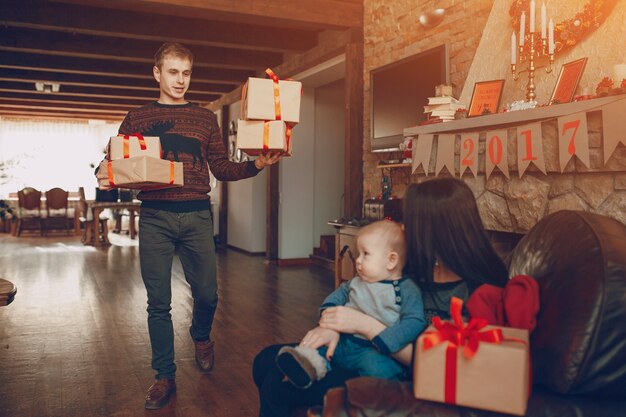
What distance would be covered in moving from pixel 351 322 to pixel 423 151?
2451 millimetres

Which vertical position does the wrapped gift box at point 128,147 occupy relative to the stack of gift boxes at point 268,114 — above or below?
below

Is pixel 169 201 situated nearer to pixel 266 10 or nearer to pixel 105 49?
pixel 266 10

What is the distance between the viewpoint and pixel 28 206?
1137cm

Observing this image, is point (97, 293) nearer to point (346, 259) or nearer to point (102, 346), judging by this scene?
point (102, 346)

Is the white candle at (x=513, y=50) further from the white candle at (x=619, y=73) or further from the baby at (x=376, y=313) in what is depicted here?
the baby at (x=376, y=313)

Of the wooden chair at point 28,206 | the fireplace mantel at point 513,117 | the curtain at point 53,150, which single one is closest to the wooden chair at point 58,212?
the wooden chair at point 28,206

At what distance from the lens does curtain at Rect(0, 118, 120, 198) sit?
1409 cm

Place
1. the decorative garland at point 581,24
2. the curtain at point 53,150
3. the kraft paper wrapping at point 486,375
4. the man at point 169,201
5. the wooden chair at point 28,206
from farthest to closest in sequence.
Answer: the curtain at point 53,150 < the wooden chair at point 28,206 < the decorative garland at point 581,24 < the man at point 169,201 < the kraft paper wrapping at point 486,375

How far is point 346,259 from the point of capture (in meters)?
4.74

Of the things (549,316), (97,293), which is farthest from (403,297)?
(97,293)

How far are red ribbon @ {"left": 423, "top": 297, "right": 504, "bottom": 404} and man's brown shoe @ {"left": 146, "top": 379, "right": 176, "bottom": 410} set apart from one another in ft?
5.64

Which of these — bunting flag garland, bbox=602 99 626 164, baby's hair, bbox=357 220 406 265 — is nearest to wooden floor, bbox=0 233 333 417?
baby's hair, bbox=357 220 406 265

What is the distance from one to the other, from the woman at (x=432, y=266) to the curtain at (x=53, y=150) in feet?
45.9

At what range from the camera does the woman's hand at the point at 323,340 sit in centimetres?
144
